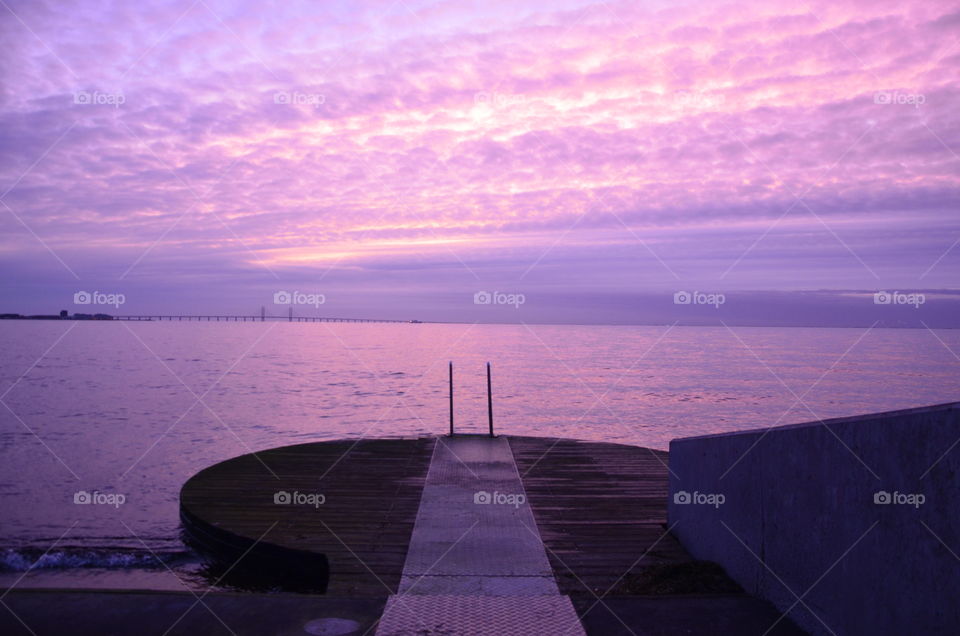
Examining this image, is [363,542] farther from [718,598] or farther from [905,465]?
[905,465]

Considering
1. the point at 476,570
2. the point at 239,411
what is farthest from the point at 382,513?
the point at 239,411

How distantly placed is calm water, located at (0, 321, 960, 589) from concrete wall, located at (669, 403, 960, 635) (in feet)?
22.8

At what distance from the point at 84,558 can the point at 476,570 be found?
283 inches

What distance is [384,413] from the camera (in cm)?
3278

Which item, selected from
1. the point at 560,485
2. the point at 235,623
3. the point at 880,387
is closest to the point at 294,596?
the point at 235,623

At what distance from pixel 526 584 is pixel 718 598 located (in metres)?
1.63

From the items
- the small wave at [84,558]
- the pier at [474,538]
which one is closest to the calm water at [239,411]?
the small wave at [84,558]

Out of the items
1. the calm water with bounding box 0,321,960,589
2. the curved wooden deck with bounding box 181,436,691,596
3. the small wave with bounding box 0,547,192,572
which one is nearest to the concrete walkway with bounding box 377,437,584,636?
the curved wooden deck with bounding box 181,436,691,596

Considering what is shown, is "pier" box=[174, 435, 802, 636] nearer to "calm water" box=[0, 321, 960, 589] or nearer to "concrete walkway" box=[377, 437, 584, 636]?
"concrete walkway" box=[377, 437, 584, 636]

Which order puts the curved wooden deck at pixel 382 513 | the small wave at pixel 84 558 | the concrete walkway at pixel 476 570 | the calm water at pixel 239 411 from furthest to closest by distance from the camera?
the calm water at pixel 239 411 < the small wave at pixel 84 558 < the curved wooden deck at pixel 382 513 < the concrete walkway at pixel 476 570

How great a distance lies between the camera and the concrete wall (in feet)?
11.4

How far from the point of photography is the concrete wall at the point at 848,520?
3467mm

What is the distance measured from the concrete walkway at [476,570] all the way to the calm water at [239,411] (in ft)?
11.6

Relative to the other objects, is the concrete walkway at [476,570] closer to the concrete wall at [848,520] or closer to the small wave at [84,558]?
the concrete wall at [848,520]
